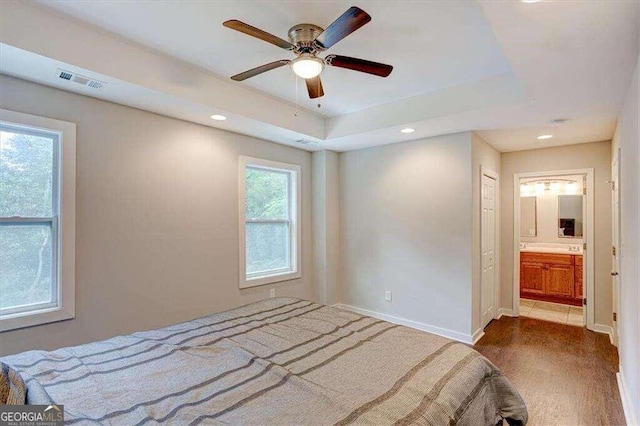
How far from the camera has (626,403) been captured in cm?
237

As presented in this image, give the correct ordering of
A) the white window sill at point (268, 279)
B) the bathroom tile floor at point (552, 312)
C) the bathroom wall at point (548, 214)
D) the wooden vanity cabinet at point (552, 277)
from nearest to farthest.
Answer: the white window sill at point (268, 279)
the bathroom tile floor at point (552, 312)
the wooden vanity cabinet at point (552, 277)
the bathroom wall at point (548, 214)

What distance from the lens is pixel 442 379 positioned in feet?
4.93

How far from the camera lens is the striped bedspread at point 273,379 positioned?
48.6 inches

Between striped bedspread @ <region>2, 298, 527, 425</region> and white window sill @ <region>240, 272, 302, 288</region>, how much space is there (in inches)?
67.9

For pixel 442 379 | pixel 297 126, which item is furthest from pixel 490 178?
pixel 442 379

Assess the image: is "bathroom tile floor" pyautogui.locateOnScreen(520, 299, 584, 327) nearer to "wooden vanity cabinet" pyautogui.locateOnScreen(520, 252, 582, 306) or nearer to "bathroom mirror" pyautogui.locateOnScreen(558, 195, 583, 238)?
"wooden vanity cabinet" pyautogui.locateOnScreen(520, 252, 582, 306)

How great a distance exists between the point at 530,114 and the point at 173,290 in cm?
382

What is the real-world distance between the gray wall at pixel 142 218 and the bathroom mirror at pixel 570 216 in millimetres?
5410

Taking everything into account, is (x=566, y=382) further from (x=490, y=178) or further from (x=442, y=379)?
(x=490, y=178)

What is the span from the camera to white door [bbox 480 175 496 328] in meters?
4.00

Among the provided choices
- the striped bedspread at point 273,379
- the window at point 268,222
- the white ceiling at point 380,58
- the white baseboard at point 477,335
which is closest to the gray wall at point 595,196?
the white ceiling at point 380,58

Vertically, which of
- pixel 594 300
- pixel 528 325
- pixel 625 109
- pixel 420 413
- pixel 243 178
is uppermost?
pixel 625 109

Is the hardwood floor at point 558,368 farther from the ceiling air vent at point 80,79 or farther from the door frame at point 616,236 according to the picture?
the ceiling air vent at point 80,79

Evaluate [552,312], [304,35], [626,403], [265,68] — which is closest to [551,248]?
[552,312]
